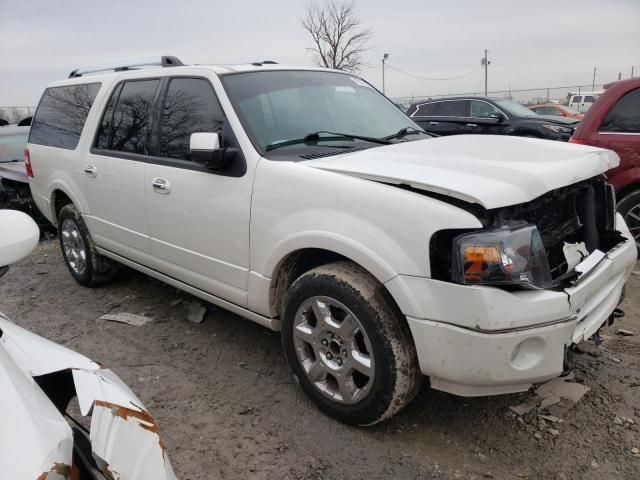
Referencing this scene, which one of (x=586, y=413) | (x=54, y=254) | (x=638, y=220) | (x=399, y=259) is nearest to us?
(x=399, y=259)

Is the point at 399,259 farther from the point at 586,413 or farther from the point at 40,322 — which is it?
the point at 40,322

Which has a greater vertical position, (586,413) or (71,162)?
(71,162)

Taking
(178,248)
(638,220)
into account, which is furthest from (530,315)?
(638,220)

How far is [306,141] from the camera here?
10.1 ft

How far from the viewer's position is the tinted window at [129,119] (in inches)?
148

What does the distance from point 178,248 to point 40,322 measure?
1775 mm

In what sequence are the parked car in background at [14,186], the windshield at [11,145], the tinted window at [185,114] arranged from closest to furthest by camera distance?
the tinted window at [185,114] < the parked car in background at [14,186] < the windshield at [11,145]

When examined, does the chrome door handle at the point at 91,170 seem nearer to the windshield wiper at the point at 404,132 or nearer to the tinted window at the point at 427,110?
the windshield wiper at the point at 404,132

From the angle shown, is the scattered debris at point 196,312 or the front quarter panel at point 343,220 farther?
the scattered debris at point 196,312

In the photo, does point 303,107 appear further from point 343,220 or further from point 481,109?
point 481,109

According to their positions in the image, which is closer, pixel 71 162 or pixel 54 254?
pixel 71 162

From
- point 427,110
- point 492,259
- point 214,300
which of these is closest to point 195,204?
point 214,300

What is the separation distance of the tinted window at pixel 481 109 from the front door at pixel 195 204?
375 inches

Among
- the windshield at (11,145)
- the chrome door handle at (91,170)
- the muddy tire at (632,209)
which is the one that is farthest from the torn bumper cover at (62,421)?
the windshield at (11,145)
